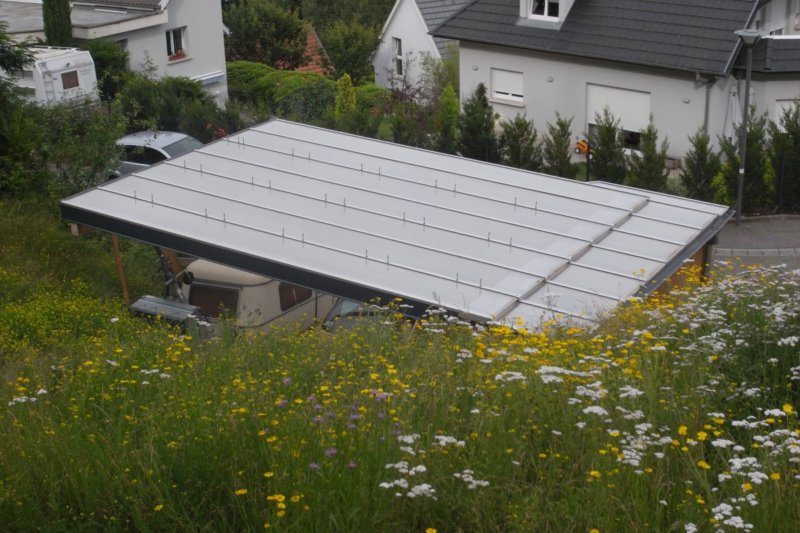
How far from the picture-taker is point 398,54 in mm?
42219

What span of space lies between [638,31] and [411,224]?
14.9m

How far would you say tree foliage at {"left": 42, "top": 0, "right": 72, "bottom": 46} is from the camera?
30.9 meters

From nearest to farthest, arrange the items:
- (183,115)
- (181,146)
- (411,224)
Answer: (411,224) < (181,146) < (183,115)

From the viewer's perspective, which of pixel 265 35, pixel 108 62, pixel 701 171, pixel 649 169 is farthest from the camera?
pixel 265 35

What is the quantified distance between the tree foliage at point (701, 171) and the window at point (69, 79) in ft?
51.9

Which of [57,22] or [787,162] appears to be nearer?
[787,162]

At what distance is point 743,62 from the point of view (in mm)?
24516

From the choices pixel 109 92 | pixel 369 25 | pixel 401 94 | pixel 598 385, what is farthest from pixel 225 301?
pixel 369 25

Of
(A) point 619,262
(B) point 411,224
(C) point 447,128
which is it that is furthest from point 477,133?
(A) point 619,262

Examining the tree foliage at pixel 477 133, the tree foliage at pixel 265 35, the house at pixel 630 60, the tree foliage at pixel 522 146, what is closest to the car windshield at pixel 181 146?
the tree foliage at pixel 477 133

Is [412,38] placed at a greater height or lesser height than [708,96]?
lesser

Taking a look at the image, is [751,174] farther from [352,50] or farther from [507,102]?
[352,50]

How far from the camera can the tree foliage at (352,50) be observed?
43688 mm

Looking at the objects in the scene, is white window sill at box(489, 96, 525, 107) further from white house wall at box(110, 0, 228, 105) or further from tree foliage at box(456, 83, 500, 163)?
white house wall at box(110, 0, 228, 105)
